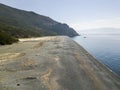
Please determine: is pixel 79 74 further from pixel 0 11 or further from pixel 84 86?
pixel 0 11

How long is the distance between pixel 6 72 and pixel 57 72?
3248 mm

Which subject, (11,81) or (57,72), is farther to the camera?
(57,72)

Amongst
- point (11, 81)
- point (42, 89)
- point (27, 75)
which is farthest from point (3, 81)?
point (42, 89)

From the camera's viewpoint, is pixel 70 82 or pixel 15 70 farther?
pixel 15 70

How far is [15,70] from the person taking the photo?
491 inches

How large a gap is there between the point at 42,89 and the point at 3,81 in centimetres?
243

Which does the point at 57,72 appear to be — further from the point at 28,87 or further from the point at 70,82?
the point at 28,87

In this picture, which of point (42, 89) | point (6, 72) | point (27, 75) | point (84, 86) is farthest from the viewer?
point (6, 72)

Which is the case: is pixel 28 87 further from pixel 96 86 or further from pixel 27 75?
pixel 96 86

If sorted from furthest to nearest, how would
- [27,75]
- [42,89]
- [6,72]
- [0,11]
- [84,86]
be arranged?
[0,11] < [6,72] < [27,75] < [84,86] < [42,89]

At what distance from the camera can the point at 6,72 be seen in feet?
39.1

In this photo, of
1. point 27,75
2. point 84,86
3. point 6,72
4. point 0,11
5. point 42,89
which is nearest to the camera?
point 42,89

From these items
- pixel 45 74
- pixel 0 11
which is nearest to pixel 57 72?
pixel 45 74

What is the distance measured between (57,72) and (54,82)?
7.65 feet
